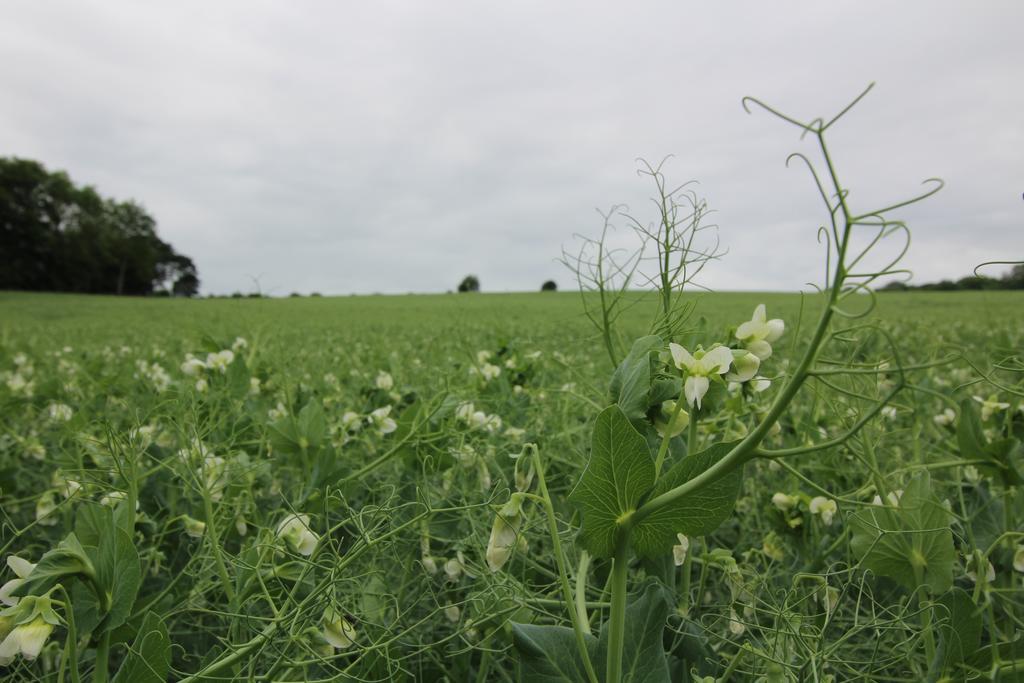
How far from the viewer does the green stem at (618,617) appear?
1.74 feet

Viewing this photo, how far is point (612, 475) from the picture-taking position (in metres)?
0.53

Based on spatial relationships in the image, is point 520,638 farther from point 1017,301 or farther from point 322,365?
point 1017,301

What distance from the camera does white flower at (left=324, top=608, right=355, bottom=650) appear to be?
71cm

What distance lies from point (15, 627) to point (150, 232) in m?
50.9

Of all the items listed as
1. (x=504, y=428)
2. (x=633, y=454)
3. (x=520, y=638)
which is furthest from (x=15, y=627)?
(x=504, y=428)

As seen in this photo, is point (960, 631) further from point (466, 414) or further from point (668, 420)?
point (466, 414)

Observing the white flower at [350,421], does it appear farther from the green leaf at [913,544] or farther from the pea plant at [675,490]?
the green leaf at [913,544]

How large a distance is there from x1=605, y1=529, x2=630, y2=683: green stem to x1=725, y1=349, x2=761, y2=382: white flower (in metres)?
0.23

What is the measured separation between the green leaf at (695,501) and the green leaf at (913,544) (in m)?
0.33

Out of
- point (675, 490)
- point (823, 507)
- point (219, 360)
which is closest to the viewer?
point (675, 490)

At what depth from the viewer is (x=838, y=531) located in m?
1.21

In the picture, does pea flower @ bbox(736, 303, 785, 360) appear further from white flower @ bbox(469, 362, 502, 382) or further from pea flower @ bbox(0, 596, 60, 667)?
white flower @ bbox(469, 362, 502, 382)

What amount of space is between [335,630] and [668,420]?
47cm

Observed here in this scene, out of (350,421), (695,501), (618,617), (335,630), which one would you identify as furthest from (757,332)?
(350,421)
